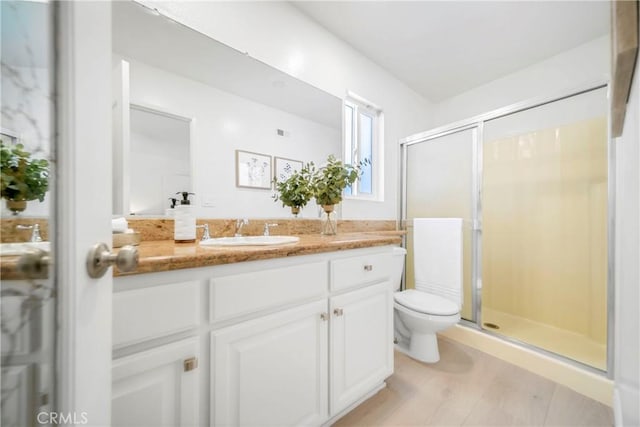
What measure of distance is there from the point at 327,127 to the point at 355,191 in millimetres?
565

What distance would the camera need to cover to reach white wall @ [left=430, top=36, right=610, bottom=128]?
6.20ft

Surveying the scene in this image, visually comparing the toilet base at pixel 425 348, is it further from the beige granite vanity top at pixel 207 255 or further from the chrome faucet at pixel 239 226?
the chrome faucet at pixel 239 226

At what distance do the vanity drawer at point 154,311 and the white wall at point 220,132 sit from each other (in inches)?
27.3

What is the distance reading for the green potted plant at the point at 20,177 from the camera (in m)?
0.38

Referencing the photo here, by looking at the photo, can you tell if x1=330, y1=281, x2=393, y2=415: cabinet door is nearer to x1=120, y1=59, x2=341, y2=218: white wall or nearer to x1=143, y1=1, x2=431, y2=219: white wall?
x1=120, y1=59, x2=341, y2=218: white wall

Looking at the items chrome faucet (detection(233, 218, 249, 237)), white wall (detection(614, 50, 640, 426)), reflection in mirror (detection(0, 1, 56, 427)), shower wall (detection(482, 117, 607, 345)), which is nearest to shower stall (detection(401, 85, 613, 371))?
shower wall (detection(482, 117, 607, 345))

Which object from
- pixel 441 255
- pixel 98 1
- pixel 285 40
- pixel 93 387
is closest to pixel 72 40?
pixel 98 1

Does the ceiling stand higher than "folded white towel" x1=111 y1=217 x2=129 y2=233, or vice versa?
the ceiling

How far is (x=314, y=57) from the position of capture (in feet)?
5.87

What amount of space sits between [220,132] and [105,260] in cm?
109

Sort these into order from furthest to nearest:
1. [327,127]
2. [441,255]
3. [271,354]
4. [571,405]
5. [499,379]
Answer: [441,255], [327,127], [499,379], [571,405], [271,354]

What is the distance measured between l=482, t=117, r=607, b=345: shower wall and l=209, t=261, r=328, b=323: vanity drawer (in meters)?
1.82

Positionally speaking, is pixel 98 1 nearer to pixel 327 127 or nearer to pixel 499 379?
pixel 327 127

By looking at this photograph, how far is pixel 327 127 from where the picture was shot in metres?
1.86
